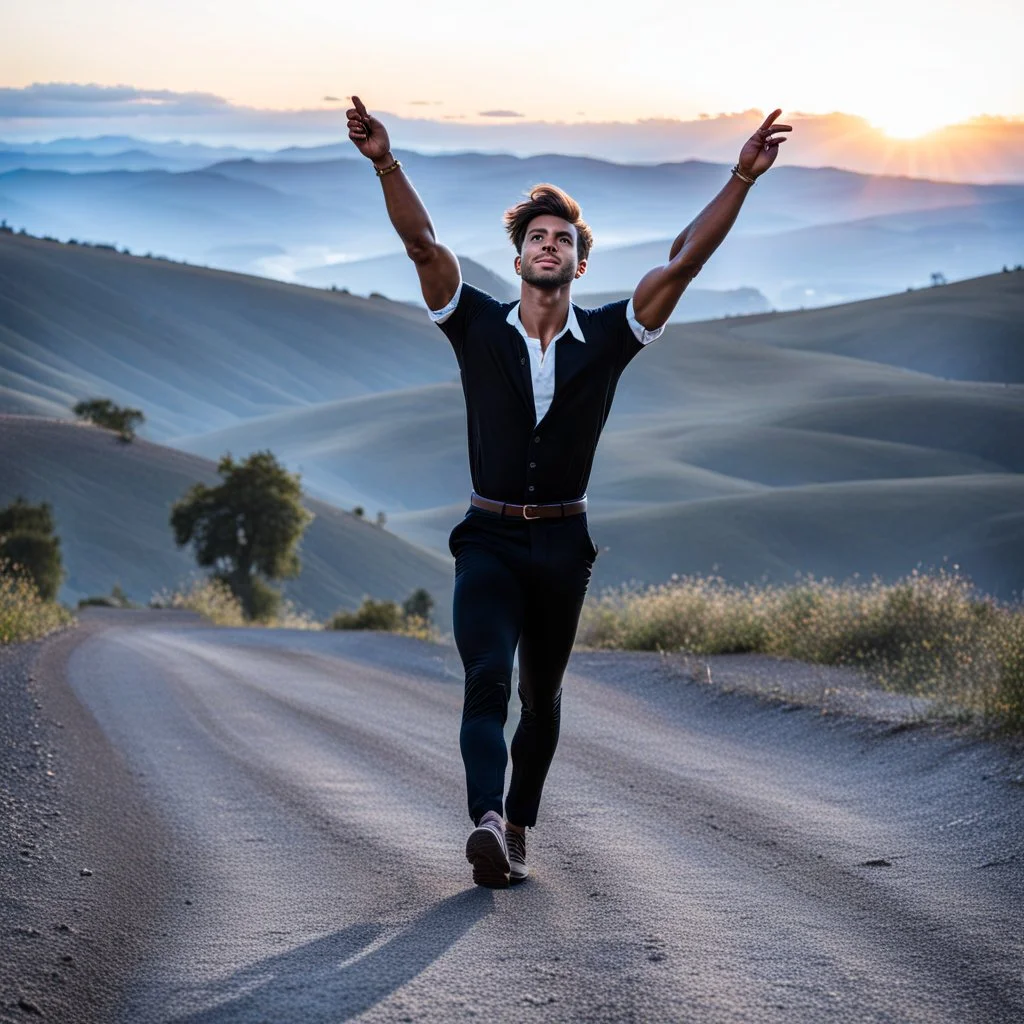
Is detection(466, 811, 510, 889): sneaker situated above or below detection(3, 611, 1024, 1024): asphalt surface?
above

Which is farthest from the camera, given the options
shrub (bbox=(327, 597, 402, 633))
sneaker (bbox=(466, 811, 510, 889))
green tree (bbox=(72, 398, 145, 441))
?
green tree (bbox=(72, 398, 145, 441))

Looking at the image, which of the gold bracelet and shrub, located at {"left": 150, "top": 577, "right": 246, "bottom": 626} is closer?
the gold bracelet

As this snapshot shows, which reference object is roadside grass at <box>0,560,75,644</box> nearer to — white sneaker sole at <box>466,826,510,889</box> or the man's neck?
white sneaker sole at <box>466,826,510,889</box>

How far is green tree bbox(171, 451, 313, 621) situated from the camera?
48625 millimetres

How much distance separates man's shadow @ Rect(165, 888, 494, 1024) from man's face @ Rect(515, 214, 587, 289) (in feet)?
7.52

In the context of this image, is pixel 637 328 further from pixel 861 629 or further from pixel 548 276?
pixel 861 629

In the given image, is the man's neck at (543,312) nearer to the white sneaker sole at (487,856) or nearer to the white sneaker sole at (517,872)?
the white sneaker sole at (487,856)

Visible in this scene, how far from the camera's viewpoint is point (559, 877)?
5.64 meters

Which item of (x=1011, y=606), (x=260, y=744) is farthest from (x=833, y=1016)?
(x=1011, y=606)

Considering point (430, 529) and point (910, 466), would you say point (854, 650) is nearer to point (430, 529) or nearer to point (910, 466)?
point (430, 529)

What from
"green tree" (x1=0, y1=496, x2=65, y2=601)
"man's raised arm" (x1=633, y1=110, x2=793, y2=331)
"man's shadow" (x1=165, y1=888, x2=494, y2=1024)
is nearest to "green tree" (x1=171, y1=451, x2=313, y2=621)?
"green tree" (x1=0, y1=496, x2=65, y2=601)

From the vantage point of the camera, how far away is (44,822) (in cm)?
659

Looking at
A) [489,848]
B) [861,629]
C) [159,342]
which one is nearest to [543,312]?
[489,848]

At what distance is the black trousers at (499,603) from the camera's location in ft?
17.2
